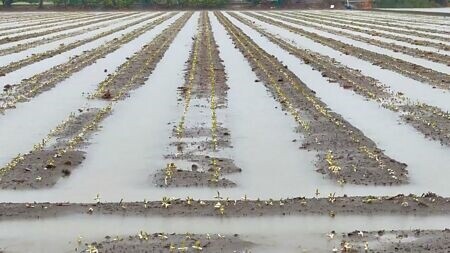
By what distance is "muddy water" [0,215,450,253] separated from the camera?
17.6ft

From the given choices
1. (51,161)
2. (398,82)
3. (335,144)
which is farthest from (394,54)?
(51,161)

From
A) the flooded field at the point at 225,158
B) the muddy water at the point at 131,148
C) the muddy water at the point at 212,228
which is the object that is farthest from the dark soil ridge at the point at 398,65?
the muddy water at the point at 212,228

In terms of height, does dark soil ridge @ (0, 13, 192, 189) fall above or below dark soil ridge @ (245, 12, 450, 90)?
above

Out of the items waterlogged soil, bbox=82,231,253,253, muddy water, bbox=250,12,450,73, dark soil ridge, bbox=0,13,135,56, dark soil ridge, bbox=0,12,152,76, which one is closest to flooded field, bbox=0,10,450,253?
waterlogged soil, bbox=82,231,253,253

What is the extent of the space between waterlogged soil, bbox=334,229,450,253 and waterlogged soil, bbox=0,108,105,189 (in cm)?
315

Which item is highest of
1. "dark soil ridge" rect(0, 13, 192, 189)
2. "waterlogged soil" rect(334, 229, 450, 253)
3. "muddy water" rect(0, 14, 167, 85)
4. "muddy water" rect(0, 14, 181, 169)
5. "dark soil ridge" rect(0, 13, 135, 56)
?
"waterlogged soil" rect(334, 229, 450, 253)

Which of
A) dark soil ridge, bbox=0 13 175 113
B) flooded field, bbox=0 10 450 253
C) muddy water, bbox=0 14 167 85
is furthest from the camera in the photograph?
muddy water, bbox=0 14 167 85

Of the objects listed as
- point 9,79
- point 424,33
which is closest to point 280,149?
→ point 9,79

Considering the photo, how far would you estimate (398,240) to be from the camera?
5367 millimetres

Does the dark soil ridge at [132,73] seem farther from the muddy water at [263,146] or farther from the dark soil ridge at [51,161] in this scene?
the dark soil ridge at [51,161]

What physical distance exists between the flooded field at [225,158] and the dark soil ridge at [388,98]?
0.10ft

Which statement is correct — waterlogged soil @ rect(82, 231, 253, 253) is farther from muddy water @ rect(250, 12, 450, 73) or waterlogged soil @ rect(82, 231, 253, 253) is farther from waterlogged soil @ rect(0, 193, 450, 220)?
muddy water @ rect(250, 12, 450, 73)

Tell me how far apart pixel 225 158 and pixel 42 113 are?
3961 mm

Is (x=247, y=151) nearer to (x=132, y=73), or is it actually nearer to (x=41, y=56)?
(x=132, y=73)
